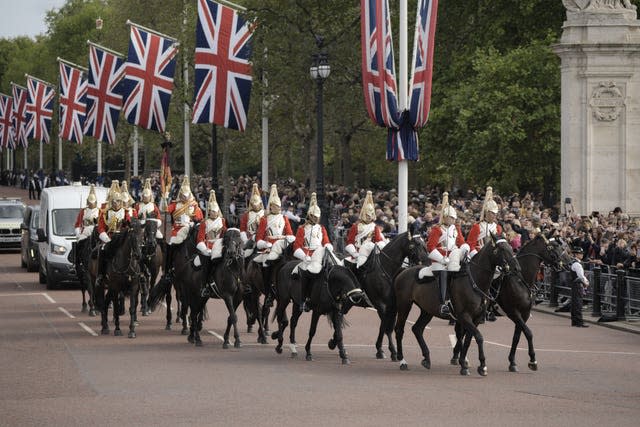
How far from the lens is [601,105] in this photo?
3778 cm

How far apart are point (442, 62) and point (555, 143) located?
7759mm

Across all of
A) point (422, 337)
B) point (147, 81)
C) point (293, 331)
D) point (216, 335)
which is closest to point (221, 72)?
point (147, 81)

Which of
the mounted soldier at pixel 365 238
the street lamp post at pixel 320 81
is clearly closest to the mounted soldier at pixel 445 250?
the mounted soldier at pixel 365 238

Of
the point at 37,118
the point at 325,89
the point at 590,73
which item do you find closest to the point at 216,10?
the point at 590,73

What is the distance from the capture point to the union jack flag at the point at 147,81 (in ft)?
153

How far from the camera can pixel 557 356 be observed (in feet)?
71.4

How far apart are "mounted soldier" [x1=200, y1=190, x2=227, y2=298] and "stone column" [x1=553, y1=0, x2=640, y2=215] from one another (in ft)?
51.2

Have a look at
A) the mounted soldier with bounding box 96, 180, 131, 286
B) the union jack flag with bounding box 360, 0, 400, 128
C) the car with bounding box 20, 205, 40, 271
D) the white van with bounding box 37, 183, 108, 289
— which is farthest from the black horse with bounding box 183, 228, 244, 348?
the car with bounding box 20, 205, 40, 271

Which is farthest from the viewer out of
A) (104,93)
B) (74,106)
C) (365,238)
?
(74,106)

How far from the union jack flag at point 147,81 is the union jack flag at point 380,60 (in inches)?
643

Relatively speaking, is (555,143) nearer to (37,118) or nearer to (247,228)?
(247,228)

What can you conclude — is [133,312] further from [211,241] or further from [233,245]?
[233,245]

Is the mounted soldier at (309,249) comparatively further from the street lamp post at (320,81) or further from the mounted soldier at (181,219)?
the street lamp post at (320,81)

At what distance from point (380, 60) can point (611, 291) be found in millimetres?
6957
